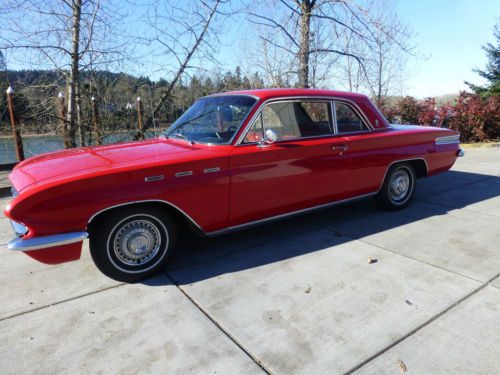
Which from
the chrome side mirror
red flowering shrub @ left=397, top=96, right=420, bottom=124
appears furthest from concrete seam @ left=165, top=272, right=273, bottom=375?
red flowering shrub @ left=397, top=96, right=420, bottom=124

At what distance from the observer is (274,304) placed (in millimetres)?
2871

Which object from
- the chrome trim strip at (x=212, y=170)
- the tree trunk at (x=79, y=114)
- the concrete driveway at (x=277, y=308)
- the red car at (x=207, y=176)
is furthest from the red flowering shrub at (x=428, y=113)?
the chrome trim strip at (x=212, y=170)

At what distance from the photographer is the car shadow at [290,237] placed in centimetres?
357

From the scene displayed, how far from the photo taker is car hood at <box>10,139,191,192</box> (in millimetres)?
2984

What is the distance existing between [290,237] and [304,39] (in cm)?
824

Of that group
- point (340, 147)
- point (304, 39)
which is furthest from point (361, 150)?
point (304, 39)

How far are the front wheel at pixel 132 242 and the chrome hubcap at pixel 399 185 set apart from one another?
3.22m

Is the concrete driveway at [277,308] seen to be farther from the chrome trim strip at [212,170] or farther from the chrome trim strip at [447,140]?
the chrome trim strip at [447,140]

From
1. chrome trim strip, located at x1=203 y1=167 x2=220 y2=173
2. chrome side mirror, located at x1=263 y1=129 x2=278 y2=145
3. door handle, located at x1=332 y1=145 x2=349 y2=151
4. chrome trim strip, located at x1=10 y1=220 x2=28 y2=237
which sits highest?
chrome side mirror, located at x1=263 y1=129 x2=278 y2=145

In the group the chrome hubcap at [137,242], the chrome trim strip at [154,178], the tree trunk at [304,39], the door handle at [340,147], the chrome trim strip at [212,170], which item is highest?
the tree trunk at [304,39]

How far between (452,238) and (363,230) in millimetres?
965

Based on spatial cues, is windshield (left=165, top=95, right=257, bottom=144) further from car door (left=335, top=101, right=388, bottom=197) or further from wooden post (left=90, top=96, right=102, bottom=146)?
wooden post (left=90, top=96, right=102, bottom=146)

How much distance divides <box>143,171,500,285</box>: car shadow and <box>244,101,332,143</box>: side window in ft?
3.84

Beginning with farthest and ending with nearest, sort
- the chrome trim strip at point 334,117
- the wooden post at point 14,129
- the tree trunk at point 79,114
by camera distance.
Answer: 1. the tree trunk at point 79,114
2. the wooden post at point 14,129
3. the chrome trim strip at point 334,117
